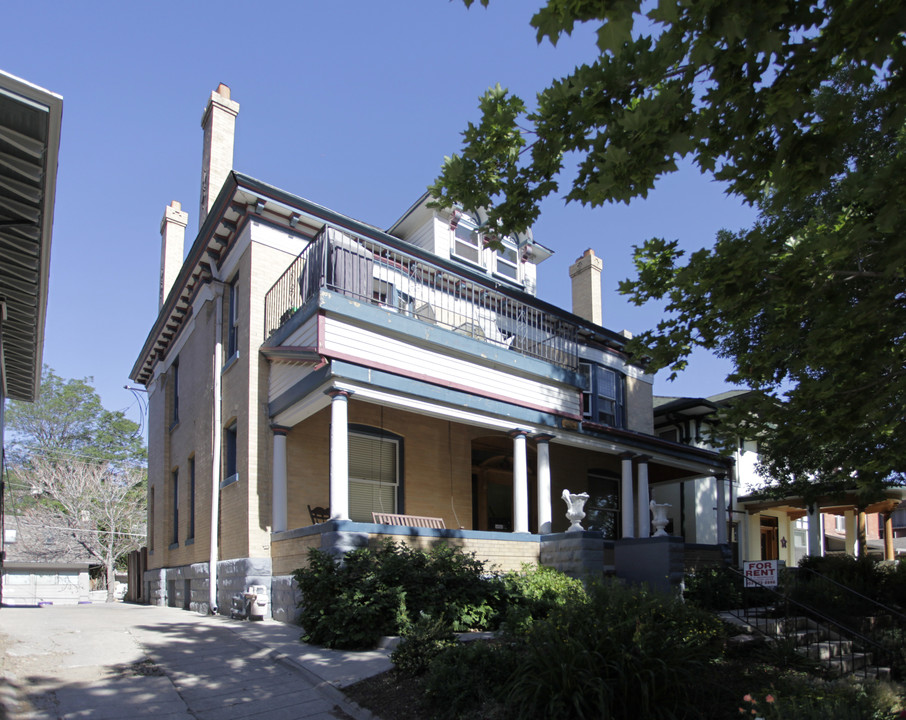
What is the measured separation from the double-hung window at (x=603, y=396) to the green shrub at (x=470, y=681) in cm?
1211

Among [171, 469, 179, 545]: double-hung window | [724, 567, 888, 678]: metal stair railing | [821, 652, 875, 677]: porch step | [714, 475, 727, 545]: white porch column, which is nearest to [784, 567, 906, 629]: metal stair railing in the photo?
[724, 567, 888, 678]: metal stair railing

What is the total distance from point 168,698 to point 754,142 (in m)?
7.40

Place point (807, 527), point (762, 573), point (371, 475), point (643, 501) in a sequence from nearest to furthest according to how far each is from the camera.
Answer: point (762, 573), point (371, 475), point (643, 501), point (807, 527)

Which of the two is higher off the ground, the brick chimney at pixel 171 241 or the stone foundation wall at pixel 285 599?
the brick chimney at pixel 171 241

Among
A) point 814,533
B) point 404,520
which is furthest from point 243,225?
point 814,533

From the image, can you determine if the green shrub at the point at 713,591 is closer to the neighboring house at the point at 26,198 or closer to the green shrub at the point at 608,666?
the green shrub at the point at 608,666

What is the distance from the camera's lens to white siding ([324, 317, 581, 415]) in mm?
11742

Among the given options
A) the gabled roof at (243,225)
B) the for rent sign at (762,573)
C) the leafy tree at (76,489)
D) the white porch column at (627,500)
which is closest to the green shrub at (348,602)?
the gabled roof at (243,225)

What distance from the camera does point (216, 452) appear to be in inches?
585

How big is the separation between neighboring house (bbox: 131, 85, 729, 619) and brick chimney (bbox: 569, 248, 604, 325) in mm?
3287

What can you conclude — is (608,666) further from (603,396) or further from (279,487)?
(603,396)

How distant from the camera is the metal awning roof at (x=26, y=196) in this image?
5777mm

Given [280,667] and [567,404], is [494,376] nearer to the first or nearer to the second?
[567,404]

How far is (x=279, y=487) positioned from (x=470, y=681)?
7.37 m
